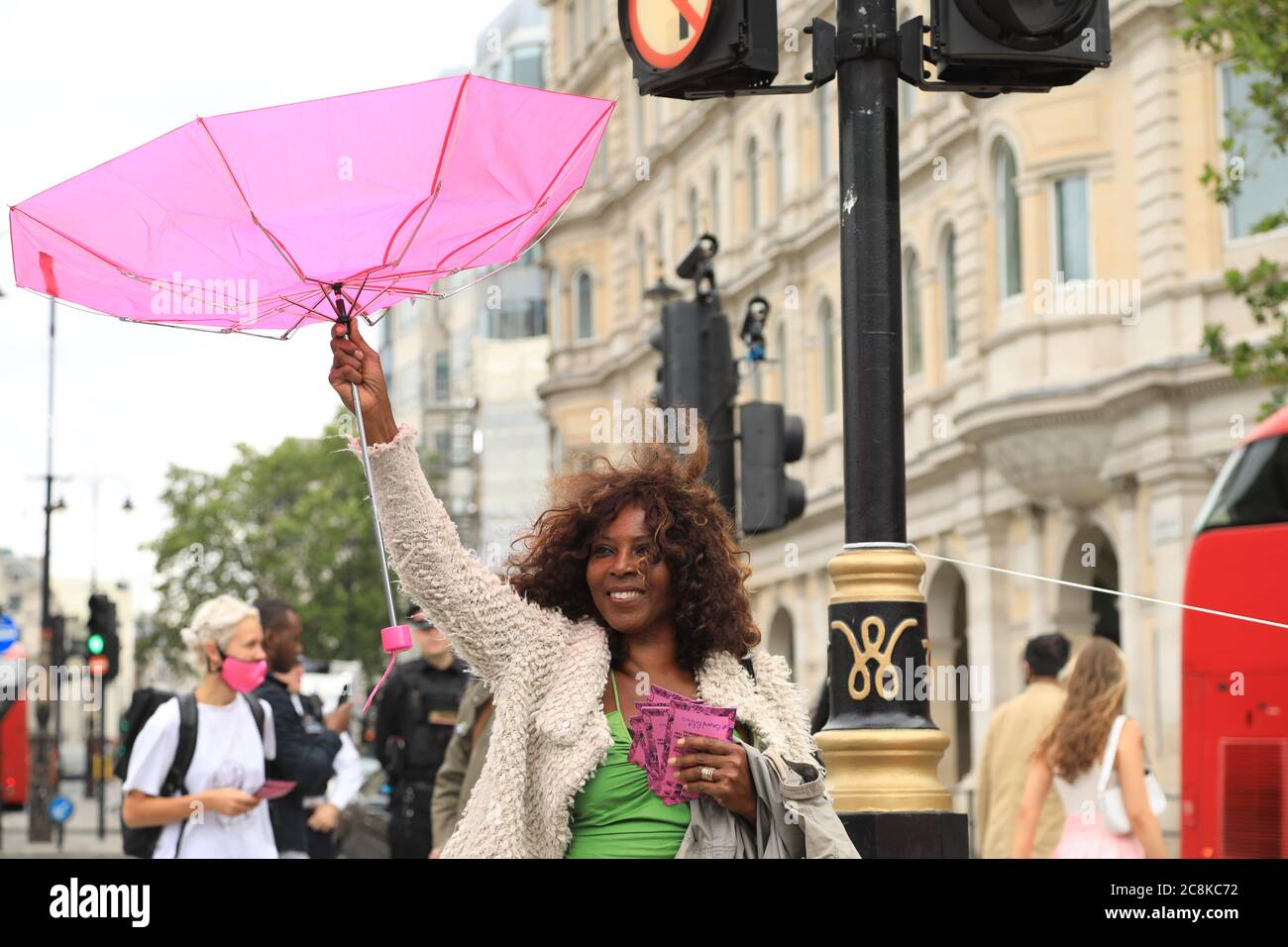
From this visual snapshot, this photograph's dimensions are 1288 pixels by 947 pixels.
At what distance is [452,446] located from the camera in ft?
274

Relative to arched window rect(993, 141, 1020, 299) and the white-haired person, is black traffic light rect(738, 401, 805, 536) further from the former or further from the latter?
arched window rect(993, 141, 1020, 299)

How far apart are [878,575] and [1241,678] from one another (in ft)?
Result: 18.9

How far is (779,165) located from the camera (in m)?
39.3

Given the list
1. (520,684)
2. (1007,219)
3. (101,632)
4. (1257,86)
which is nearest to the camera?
(520,684)

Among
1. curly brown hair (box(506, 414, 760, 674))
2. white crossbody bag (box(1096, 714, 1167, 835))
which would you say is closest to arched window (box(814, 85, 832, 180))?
white crossbody bag (box(1096, 714, 1167, 835))

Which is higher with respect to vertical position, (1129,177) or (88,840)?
(1129,177)

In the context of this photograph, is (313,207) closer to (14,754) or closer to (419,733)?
(419,733)

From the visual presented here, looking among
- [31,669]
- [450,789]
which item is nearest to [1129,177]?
[450,789]

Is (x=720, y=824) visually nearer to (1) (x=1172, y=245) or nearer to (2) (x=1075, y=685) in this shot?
(2) (x=1075, y=685)

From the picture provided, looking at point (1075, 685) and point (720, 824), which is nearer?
point (720, 824)

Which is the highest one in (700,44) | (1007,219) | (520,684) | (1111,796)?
(1007,219)

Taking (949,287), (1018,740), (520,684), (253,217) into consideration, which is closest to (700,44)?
(253,217)

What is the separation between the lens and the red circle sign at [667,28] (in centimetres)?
612

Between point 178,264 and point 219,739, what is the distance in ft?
13.1
